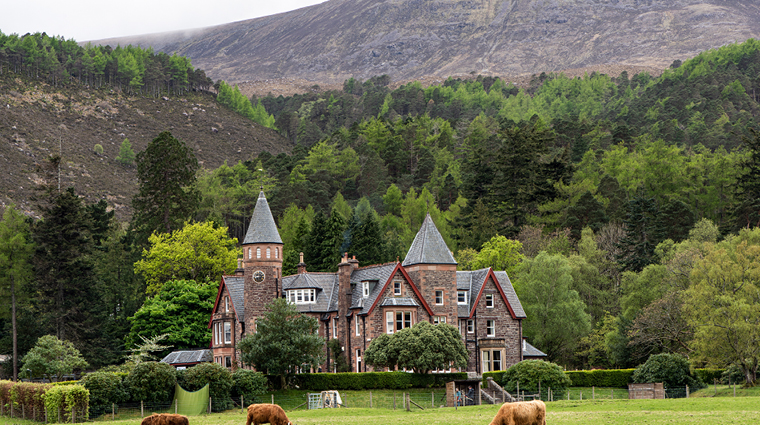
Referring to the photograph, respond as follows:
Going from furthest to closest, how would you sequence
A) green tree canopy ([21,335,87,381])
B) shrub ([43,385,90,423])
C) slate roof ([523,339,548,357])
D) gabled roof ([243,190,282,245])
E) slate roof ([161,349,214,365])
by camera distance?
slate roof ([161,349,214,365])
slate roof ([523,339,548,357])
green tree canopy ([21,335,87,381])
gabled roof ([243,190,282,245])
shrub ([43,385,90,423])

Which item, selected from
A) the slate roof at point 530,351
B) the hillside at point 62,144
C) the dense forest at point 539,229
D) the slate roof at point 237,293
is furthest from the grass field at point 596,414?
the hillside at point 62,144

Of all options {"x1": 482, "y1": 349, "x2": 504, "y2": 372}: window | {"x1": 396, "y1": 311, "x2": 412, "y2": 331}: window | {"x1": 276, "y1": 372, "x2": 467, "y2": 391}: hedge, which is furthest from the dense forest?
{"x1": 276, "y1": 372, "x2": 467, "y2": 391}: hedge

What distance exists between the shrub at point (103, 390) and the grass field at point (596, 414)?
4072 millimetres

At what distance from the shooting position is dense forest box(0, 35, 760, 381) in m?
67.5

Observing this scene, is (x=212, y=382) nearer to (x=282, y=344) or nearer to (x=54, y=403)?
(x=282, y=344)

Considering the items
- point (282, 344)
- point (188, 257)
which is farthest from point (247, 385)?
point (188, 257)

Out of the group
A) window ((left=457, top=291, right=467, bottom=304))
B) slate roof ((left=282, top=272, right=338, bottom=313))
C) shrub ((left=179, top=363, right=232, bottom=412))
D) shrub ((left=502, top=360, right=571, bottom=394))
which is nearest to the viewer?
shrub ((left=179, top=363, right=232, bottom=412))

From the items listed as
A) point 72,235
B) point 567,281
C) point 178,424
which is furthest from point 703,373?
point 72,235

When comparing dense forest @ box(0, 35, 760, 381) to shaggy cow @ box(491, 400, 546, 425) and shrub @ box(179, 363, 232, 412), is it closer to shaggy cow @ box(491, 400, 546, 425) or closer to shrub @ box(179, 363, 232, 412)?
shrub @ box(179, 363, 232, 412)

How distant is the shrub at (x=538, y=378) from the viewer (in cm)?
5262

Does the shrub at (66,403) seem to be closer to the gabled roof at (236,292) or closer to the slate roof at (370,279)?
the slate roof at (370,279)

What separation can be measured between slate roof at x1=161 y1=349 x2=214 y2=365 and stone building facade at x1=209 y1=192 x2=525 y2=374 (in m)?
2.69

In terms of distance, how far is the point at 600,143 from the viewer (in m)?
146

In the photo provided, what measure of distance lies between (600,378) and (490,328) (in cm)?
1205
